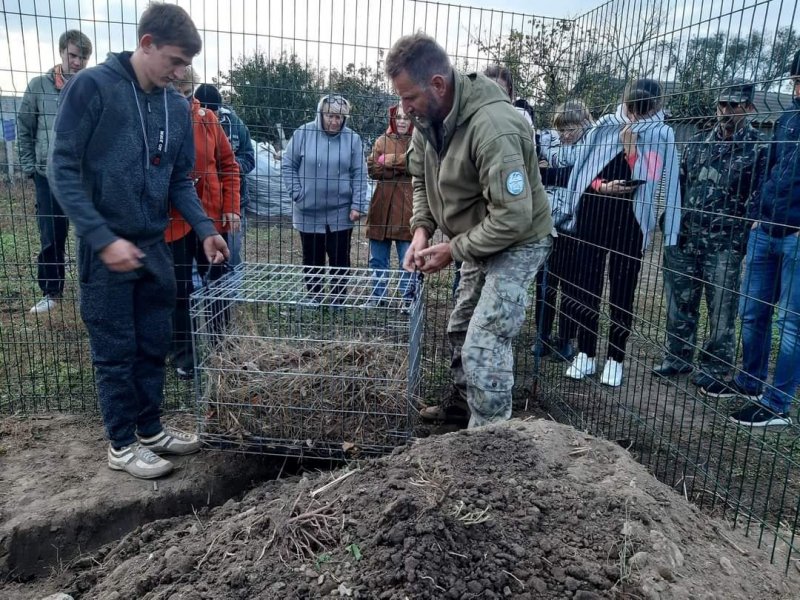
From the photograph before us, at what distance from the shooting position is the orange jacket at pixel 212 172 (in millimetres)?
4188

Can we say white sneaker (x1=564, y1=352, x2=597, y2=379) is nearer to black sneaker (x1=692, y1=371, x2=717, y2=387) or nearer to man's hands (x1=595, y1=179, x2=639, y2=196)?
black sneaker (x1=692, y1=371, x2=717, y2=387)

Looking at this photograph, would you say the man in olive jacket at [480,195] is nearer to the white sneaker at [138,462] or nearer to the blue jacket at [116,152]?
the blue jacket at [116,152]

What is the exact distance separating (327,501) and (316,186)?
3064mm

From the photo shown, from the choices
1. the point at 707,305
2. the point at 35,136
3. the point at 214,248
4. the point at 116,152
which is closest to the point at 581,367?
the point at 707,305

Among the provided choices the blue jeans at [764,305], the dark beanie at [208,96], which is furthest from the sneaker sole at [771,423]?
the dark beanie at [208,96]

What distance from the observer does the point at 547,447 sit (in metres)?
2.84

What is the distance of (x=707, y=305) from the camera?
11.9 feet

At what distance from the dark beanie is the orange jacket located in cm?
12

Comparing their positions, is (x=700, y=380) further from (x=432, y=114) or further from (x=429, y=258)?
(x=432, y=114)

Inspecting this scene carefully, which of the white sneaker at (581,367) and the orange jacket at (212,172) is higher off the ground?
the orange jacket at (212,172)

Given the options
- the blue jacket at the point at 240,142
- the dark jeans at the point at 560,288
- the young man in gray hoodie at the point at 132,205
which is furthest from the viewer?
the blue jacket at the point at 240,142

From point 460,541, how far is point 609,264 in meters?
2.24

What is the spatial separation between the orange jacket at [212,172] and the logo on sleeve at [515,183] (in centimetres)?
222

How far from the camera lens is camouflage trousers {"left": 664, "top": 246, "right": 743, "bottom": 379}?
10.5ft
